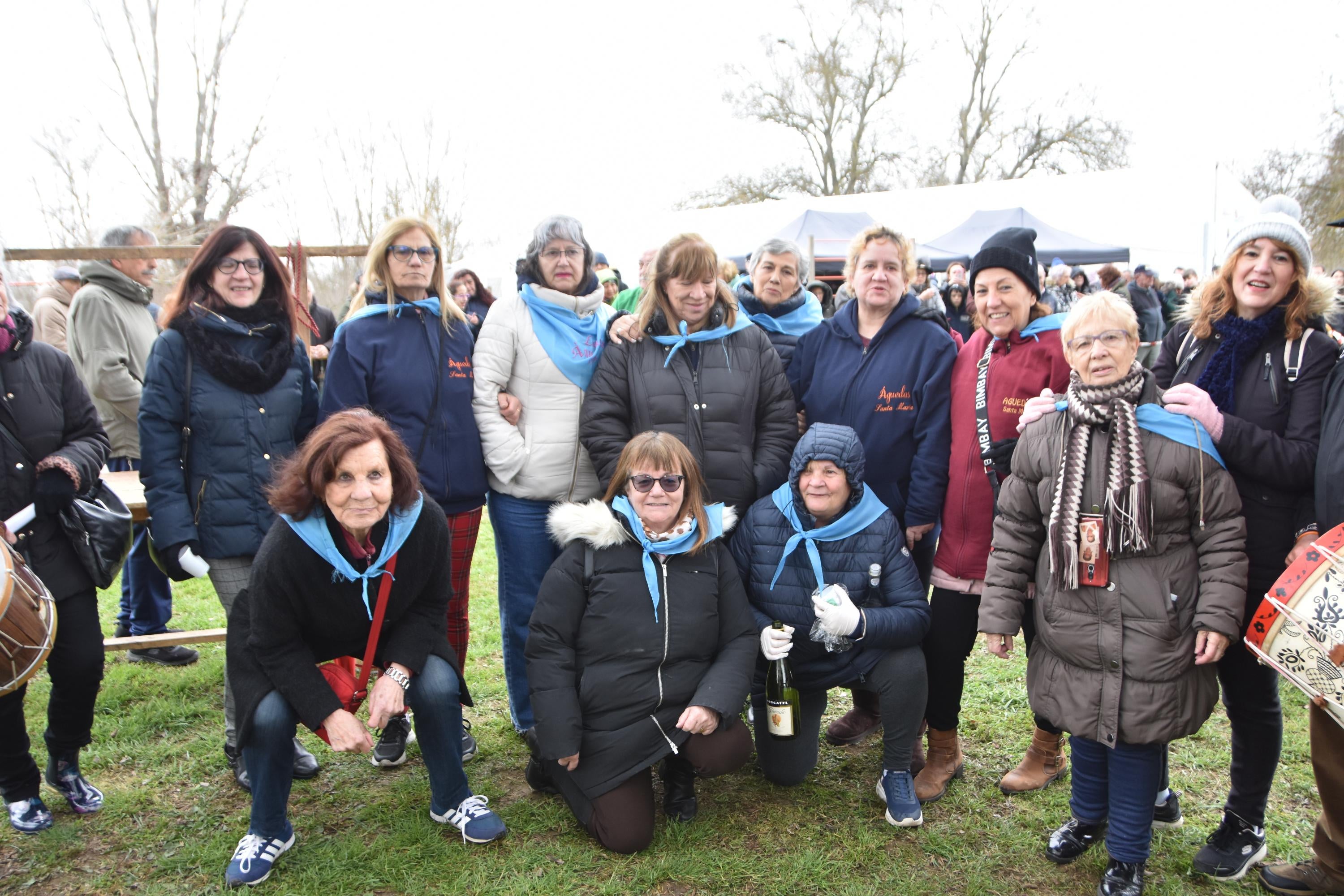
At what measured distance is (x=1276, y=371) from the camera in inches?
106

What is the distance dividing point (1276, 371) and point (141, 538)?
17.1 feet

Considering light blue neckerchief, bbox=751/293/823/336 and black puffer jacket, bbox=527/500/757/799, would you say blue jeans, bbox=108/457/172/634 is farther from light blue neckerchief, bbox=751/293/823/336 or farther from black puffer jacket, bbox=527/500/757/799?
light blue neckerchief, bbox=751/293/823/336

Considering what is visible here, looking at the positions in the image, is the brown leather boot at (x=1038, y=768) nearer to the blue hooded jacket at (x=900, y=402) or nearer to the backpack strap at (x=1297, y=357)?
the blue hooded jacket at (x=900, y=402)

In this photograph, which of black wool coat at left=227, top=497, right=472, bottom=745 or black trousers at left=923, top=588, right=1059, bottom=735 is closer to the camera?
black wool coat at left=227, top=497, right=472, bottom=745

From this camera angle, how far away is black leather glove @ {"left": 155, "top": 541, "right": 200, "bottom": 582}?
119 inches

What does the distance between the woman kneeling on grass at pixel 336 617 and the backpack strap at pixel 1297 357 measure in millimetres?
2774

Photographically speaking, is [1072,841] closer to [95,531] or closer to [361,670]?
[361,670]

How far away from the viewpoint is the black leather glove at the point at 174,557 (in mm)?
3018

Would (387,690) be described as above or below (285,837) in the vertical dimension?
above

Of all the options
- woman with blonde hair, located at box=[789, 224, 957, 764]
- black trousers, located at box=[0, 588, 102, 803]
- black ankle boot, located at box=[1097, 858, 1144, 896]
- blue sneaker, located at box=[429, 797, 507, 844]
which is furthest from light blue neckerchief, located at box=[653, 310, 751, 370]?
black trousers, located at box=[0, 588, 102, 803]

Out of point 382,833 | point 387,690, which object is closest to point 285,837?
point 382,833

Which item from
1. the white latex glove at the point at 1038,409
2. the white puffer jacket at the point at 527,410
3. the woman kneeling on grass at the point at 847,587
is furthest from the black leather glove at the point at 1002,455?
the white puffer jacket at the point at 527,410

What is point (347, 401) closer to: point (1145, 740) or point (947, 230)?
point (1145, 740)

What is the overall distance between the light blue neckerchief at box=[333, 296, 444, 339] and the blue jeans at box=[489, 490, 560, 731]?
30.4 inches
